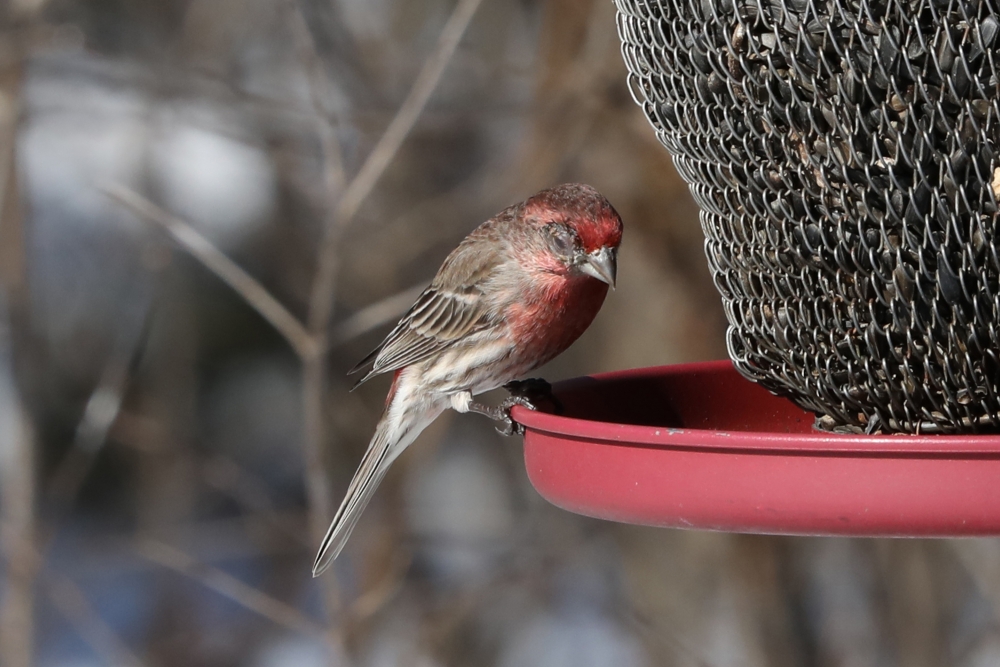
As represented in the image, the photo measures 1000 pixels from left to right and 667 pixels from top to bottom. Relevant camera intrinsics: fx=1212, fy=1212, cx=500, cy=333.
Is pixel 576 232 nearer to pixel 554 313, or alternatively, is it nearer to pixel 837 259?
pixel 554 313

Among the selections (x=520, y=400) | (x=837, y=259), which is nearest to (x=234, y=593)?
(x=520, y=400)

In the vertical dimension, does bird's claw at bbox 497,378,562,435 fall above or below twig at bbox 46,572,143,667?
above

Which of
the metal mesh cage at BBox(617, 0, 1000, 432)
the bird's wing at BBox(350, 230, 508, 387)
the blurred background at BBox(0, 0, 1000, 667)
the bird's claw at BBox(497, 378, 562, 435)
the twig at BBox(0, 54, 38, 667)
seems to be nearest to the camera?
the metal mesh cage at BBox(617, 0, 1000, 432)

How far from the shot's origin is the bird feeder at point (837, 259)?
246 centimetres

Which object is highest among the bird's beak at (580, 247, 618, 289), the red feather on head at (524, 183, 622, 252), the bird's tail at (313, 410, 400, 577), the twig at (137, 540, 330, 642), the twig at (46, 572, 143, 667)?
the red feather on head at (524, 183, 622, 252)

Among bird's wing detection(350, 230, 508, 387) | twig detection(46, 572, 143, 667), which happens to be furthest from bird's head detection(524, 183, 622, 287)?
twig detection(46, 572, 143, 667)

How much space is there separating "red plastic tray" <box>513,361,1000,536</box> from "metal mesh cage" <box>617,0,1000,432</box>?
519mm

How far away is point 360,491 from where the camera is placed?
5.17 m

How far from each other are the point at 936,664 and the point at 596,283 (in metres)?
4.07

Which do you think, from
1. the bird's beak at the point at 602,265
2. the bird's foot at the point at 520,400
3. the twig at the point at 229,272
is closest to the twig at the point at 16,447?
the twig at the point at 229,272

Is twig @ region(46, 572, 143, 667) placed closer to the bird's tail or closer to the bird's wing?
the bird's tail

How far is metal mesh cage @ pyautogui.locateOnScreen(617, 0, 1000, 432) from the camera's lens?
2670mm

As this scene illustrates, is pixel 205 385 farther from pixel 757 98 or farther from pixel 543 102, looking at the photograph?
pixel 757 98

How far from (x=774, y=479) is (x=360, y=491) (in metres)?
2.93
